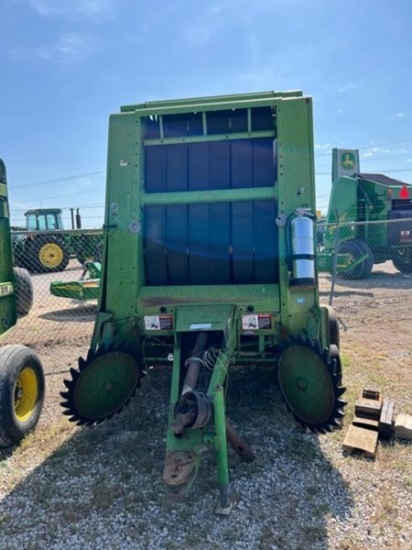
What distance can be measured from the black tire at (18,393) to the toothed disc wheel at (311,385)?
6.73 feet

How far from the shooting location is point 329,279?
1294 cm

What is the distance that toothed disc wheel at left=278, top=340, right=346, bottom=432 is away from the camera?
3.03 meters

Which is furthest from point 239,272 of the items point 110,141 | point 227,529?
point 227,529

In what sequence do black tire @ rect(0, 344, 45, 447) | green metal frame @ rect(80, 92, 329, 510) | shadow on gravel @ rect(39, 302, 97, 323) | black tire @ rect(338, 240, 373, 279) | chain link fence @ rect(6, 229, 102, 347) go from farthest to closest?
1. black tire @ rect(338, 240, 373, 279)
2. shadow on gravel @ rect(39, 302, 97, 323)
3. chain link fence @ rect(6, 229, 102, 347)
4. green metal frame @ rect(80, 92, 329, 510)
5. black tire @ rect(0, 344, 45, 447)

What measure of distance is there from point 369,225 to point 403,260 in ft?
6.10

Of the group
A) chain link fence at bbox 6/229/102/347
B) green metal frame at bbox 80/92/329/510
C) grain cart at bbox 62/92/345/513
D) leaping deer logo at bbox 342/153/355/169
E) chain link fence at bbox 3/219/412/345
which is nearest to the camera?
grain cart at bbox 62/92/345/513

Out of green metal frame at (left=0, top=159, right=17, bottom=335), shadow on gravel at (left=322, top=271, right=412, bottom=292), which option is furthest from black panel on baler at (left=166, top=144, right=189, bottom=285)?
shadow on gravel at (left=322, top=271, right=412, bottom=292)

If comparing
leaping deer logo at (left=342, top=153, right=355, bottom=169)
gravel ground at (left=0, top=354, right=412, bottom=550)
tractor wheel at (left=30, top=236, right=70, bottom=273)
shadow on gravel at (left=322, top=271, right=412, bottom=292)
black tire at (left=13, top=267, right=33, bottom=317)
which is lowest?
gravel ground at (left=0, top=354, right=412, bottom=550)

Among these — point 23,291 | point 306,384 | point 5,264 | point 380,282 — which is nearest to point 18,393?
point 5,264

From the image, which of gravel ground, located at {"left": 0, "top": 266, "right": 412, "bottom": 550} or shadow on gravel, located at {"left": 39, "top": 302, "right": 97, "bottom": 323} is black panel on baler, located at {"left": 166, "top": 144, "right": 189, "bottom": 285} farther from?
shadow on gravel, located at {"left": 39, "top": 302, "right": 97, "bottom": 323}

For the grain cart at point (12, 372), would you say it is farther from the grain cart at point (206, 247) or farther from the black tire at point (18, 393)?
the grain cart at point (206, 247)

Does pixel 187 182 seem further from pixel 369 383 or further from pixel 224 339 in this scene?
pixel 369 383

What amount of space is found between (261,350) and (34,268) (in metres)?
14.8

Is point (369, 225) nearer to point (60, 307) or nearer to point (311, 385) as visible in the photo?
point (60, 307)
